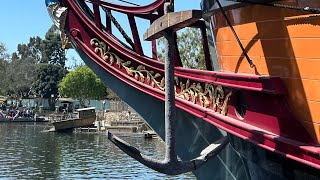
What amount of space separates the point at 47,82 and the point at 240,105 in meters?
57.5

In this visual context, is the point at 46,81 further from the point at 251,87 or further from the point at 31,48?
the point at 251,87

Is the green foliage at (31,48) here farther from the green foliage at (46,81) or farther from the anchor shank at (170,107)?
the anchor shank at (170,107)

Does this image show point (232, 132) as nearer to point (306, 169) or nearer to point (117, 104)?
point (306, 169)

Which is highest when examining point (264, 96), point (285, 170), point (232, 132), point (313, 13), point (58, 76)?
point (58, 76)

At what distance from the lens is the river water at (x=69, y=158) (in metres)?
15.7

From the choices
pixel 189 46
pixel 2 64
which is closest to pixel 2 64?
pixel 2 64

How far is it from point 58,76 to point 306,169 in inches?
2338

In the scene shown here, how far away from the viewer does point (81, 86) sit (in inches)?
2055

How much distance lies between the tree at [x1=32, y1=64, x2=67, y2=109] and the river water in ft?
97.6

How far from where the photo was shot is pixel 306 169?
321 centimetres

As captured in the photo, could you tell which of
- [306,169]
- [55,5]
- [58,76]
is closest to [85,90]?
[58,76]

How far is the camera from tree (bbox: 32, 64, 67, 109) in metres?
59.4

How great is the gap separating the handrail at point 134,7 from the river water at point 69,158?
9.43 metres

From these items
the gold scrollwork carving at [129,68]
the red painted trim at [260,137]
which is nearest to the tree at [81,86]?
the gold scrollwork carving at [129,68]
